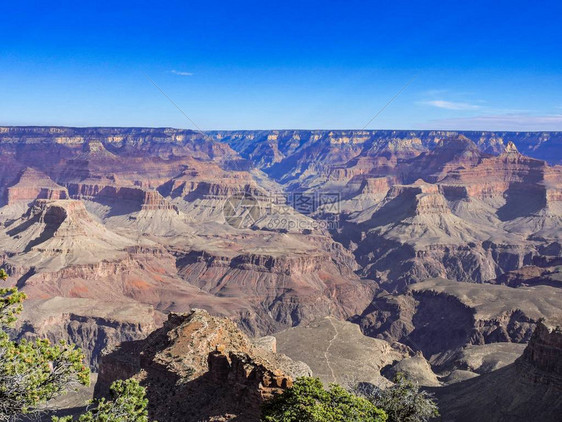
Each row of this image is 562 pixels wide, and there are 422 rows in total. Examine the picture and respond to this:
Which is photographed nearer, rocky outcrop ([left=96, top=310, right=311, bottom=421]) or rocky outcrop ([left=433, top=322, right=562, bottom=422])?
rocky outcrop ([left=96, top=310, right=311, bottom=421])

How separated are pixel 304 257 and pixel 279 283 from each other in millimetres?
15542

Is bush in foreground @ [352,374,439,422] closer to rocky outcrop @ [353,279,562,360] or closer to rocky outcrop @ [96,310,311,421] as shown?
rocky outcrop @ [96,310,311,421]

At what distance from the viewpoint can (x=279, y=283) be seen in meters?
160

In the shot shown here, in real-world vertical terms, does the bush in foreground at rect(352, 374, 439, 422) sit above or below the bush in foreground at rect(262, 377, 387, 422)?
below

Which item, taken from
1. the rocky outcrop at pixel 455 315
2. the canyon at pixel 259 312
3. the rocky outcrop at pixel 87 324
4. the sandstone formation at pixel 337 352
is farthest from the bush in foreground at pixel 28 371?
the rocky outcrop at pixel 455 315

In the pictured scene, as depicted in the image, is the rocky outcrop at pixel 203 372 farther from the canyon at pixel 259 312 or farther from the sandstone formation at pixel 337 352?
the sandstone formation at pixel 337 352

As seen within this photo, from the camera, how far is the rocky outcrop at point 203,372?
35.7 m

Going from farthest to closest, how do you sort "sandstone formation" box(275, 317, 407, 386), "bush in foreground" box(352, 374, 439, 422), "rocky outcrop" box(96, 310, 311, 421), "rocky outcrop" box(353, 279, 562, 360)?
"rocky outcrop" box(353, 279, 562, 360)
"sandstone formation" box(275, 317, 407, 386)
"bush in foreground" box(352, 374, 439, 422)
"rocky outcrop" box(96, 310, 311, 421)

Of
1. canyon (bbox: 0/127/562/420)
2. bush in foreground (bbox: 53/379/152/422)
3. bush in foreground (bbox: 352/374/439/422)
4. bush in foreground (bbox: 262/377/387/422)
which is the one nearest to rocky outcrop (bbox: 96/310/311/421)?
canyon (bbox: 0/127/562/420)

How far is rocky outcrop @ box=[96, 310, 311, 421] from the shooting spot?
35.7m

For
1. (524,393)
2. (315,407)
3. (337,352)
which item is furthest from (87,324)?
(315,407)

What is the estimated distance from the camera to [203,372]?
136ft

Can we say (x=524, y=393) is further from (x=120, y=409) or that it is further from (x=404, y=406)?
(x=120, y=409)

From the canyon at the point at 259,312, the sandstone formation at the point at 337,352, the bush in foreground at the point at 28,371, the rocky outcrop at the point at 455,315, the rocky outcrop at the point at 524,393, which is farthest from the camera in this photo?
the rocky outcrop at the point at 455,315
